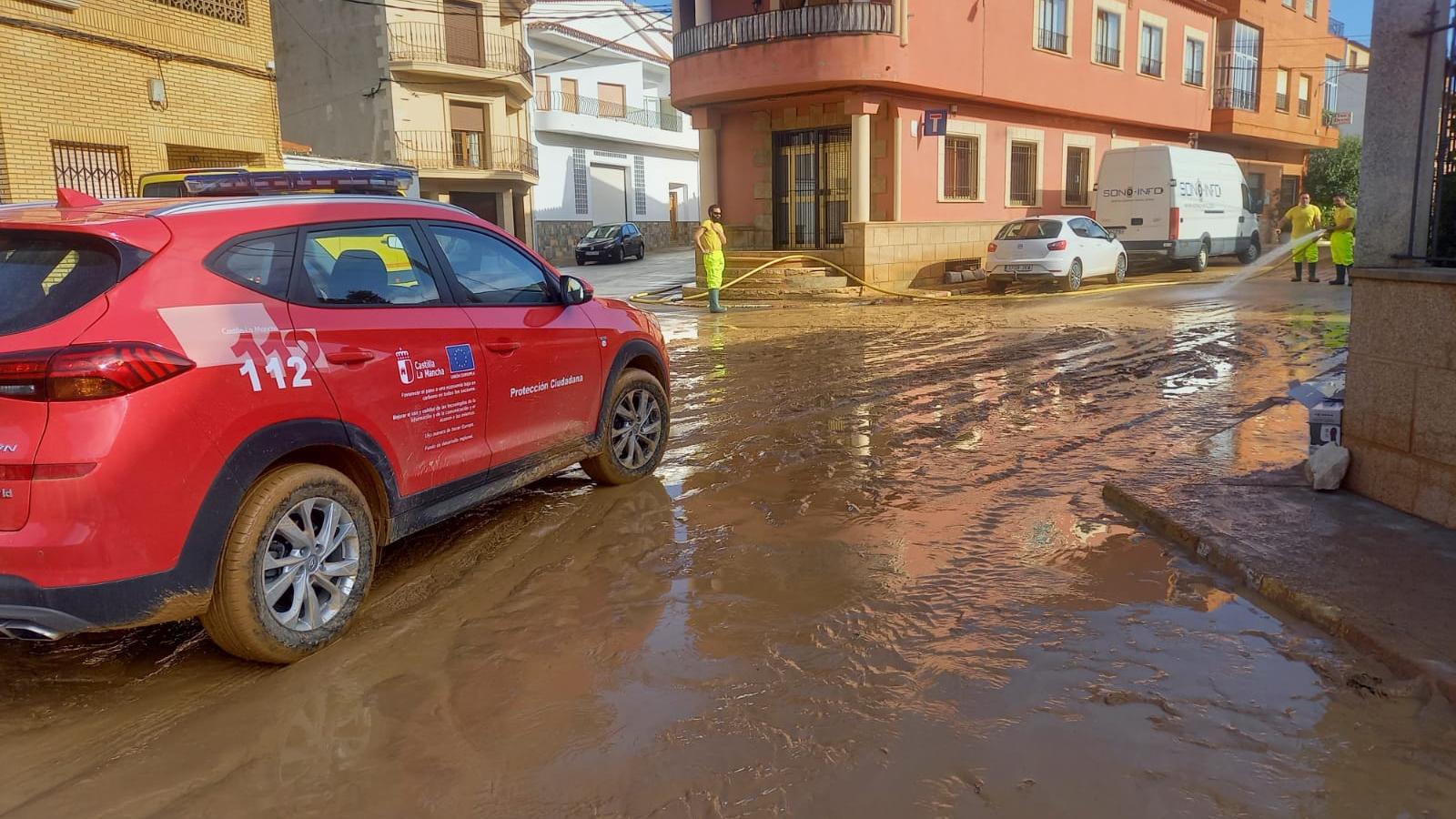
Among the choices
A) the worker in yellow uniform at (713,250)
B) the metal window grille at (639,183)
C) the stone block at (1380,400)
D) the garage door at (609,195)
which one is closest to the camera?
the stone block at (1380,400)

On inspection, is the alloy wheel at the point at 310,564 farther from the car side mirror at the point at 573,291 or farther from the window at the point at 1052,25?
the window at the point at 1052,25

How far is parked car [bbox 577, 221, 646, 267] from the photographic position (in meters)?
35.0

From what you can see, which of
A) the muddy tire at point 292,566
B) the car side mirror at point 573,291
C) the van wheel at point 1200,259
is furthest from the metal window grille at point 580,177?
the muddy tire at point 292,566

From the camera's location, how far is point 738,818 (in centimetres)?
280

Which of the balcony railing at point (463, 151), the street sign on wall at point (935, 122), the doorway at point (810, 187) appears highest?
the balcony railing at point (463, 151)

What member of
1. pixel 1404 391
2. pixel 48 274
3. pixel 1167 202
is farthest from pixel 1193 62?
pixel 48 274

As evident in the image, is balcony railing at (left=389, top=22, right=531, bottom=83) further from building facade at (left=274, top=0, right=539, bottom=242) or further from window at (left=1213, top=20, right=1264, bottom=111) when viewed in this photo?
window at (left=1213, top=20, right=1264, bottom=111)

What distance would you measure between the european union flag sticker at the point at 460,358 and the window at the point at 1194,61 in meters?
29.6

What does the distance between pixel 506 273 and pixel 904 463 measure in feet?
9.38

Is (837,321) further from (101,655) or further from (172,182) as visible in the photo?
(101,655)

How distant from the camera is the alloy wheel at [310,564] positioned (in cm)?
373

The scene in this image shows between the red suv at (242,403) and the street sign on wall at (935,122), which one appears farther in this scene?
the street sign on wall at (935,122)

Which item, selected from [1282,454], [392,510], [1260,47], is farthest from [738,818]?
[1260,47]

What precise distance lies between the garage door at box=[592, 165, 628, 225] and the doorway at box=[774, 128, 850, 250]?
65.5 ft
